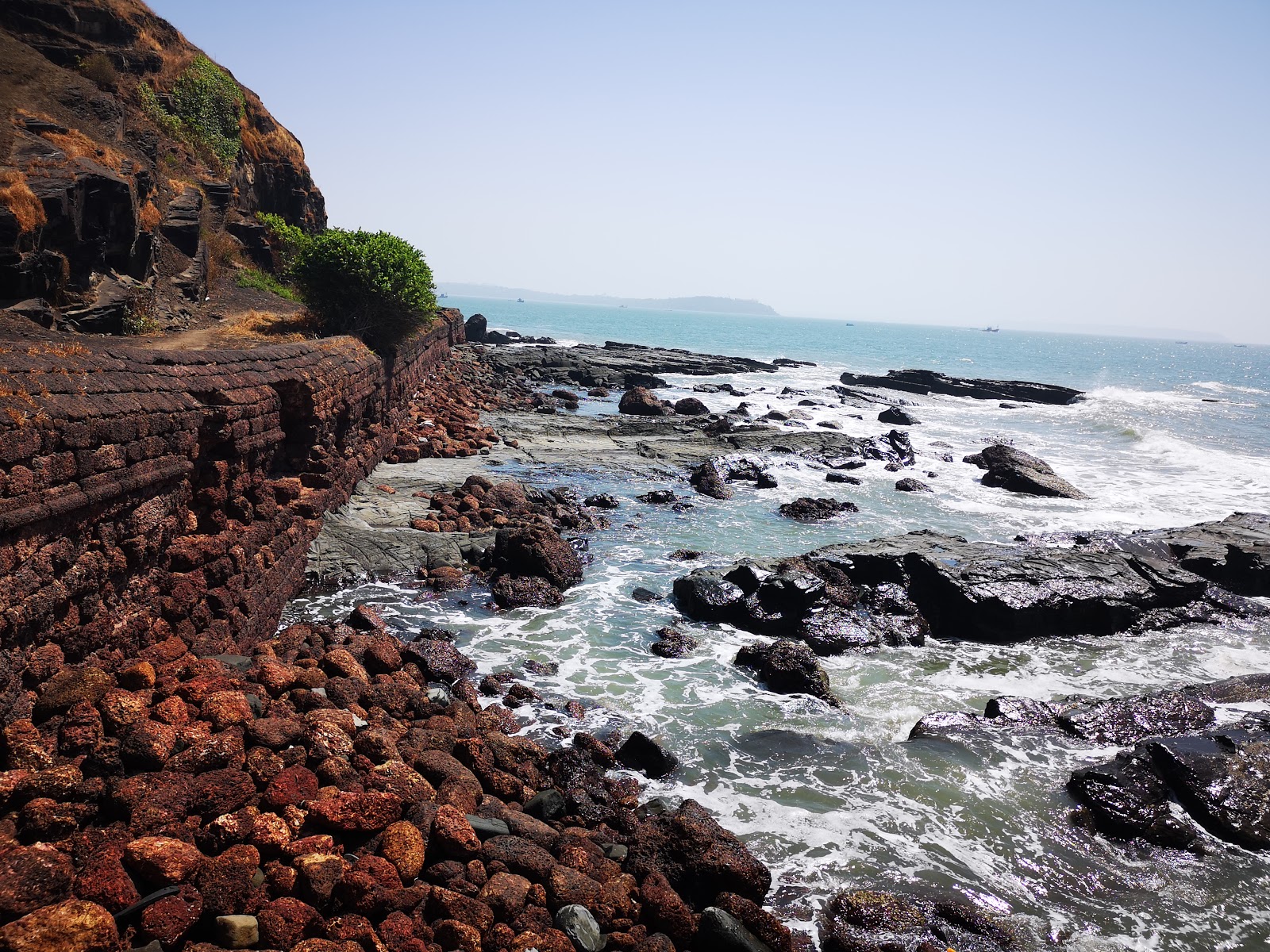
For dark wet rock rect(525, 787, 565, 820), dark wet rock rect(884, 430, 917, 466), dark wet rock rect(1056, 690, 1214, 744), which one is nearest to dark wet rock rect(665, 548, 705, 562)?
dark wet rock rect(1056, 690, 1214, 744)

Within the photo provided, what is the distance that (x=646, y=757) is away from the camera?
27.5ft

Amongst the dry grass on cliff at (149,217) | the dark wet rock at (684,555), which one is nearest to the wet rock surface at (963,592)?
the dark wet rock at (684,555)

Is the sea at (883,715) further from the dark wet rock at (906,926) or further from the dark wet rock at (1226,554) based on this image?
the dark wet rock at (1226,554)

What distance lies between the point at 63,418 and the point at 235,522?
3.69 metres

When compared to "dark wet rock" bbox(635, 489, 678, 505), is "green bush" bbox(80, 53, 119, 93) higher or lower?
higher

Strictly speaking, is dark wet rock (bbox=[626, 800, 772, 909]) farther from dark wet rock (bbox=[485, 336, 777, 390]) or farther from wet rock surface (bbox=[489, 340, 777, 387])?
wet rock surface (bbox=[489, 340, 777, 387])

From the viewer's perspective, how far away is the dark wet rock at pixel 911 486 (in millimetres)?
24266

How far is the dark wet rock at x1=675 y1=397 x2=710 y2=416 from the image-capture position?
36.5 meters

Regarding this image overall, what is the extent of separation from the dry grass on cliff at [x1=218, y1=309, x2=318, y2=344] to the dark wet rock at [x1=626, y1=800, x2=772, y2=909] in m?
13.0

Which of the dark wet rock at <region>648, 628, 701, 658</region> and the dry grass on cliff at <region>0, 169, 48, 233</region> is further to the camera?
the dry grass on cliff at <region>0, 169, 48, 233</region>

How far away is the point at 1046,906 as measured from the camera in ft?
21.9

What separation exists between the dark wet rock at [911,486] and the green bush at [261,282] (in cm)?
1985

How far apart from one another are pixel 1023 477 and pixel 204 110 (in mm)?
29617

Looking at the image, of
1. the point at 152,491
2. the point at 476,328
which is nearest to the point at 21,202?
the point at 152,491
